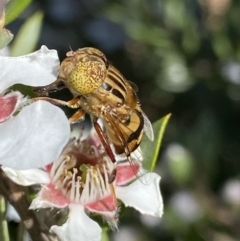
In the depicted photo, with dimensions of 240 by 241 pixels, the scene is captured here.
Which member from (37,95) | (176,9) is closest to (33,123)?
(37,95)

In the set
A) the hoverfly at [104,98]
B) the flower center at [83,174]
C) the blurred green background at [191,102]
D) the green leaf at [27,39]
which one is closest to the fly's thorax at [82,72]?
the hoverfly at [104,98]

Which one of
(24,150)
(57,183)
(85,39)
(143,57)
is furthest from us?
(85,39)

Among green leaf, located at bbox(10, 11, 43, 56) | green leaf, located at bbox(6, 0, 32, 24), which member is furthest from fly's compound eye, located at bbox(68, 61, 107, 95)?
green leaf, located at bbox(10, 11, 43, 56)

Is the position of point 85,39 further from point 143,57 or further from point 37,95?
point 37,95

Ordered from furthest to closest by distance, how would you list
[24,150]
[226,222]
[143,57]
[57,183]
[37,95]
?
[143,57]
[226,222]
[57,183]
[37,95]
[24,150]

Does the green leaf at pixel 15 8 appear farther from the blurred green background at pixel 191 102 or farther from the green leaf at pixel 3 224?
the blurred green background at pixel 191 102

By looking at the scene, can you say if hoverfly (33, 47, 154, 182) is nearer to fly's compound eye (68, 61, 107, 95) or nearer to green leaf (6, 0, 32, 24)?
fly's compound eye (68, 61, 107, 95)
